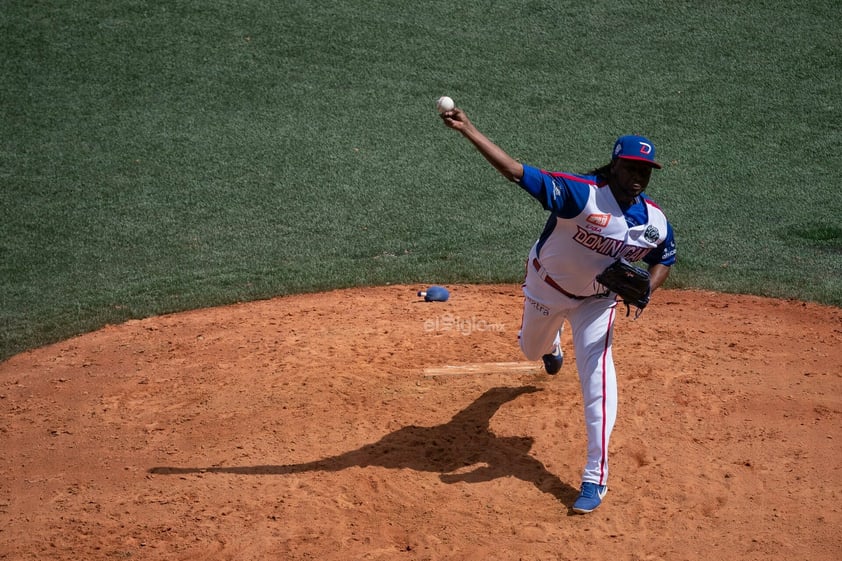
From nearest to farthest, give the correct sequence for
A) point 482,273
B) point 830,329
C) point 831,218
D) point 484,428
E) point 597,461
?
point 597,461 → point 484,428 → point 830,329 → point 482,273 → point 831,218

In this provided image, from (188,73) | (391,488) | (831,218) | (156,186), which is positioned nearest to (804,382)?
(391,488)

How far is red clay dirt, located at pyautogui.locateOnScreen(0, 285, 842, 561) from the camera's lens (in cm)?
491

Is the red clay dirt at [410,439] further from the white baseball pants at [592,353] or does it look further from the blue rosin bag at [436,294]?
the white baseball pants at [592,353]

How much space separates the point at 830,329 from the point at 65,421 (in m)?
5.83

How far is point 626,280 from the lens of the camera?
201 inches

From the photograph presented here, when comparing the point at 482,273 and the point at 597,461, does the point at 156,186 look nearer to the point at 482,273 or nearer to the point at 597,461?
the point at 482,273

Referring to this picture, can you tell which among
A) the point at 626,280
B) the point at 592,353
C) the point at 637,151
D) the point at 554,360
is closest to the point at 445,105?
the point at 637,151

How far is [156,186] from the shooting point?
408 inches

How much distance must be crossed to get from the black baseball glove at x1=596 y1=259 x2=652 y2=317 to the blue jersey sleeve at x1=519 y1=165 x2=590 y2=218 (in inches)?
15.4

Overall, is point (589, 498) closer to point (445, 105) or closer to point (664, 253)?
point (664, 253)

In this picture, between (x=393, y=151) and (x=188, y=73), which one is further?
(x=188, y=73)

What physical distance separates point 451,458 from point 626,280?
1562mm

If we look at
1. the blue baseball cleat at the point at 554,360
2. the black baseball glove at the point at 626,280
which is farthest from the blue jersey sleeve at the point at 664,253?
the blue baseball cleat at the point at 554,360

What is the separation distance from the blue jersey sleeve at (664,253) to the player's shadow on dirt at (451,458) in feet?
4.52
